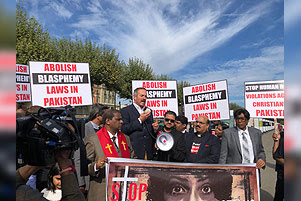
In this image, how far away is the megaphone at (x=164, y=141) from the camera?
3025 millimetres

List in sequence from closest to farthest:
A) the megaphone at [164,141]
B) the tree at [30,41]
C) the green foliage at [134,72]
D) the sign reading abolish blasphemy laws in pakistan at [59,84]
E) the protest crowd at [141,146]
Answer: the protest crowd at [141,146] < the megaphone at [164,141] < the sign reading abolish blasphemy laws in pakistan at [59,84] < the tree at [30,41] < the green foliage at [134,72]

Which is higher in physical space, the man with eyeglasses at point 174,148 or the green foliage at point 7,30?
the green foliage at point 7,30

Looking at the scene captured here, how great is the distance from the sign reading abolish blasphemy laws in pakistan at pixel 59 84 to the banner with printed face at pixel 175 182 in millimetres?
3213

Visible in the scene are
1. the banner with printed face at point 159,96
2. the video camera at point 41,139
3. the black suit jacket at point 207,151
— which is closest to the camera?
the video camera at point 41,139

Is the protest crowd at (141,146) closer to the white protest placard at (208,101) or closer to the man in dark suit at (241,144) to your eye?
the man in dark suit at (241,144)

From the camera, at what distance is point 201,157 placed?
3801 millimetres

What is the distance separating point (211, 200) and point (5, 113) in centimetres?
234

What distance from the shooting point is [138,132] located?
3.59 metres

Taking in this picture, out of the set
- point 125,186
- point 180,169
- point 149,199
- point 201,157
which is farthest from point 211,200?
point 201,157

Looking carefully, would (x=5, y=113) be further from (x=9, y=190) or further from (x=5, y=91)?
(x=9, y=190)

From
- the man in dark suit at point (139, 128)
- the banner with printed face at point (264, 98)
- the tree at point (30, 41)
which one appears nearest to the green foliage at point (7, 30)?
the man in dark suit at point (139, 128)

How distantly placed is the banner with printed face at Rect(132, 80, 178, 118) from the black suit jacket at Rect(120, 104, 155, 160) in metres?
2.49

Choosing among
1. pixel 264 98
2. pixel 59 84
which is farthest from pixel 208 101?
pixel 59 84

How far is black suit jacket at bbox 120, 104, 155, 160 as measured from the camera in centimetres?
356
